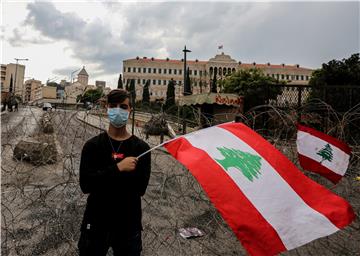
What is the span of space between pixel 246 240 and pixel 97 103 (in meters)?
2.88

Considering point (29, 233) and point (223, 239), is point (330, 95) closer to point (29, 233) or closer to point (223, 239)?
point (223, 239)

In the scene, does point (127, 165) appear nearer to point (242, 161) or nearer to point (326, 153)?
point (242, 161)

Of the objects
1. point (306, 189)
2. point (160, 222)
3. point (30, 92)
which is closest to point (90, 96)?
point (30, 92)

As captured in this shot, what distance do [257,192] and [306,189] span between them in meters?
0.43

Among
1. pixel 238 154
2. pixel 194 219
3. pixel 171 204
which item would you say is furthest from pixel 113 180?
pixel 171 204

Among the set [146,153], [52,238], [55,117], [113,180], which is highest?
[55,117]

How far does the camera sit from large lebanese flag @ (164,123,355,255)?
5.28 feet

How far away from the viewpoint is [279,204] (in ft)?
5.80

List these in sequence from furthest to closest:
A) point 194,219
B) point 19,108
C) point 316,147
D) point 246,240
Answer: point 19,108 → point 194,219 → point 316,147 → point 246,240

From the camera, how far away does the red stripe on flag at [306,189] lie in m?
1.85

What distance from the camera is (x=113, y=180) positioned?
187 cm

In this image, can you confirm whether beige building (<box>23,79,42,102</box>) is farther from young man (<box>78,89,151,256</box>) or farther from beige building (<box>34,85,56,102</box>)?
young man (<box>78,89,151,256</box>)

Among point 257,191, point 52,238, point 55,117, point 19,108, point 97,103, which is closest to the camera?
point 257,191

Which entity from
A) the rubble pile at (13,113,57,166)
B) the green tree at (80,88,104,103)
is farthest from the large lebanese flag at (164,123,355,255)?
the rubble pile at (13,113,57,166)
